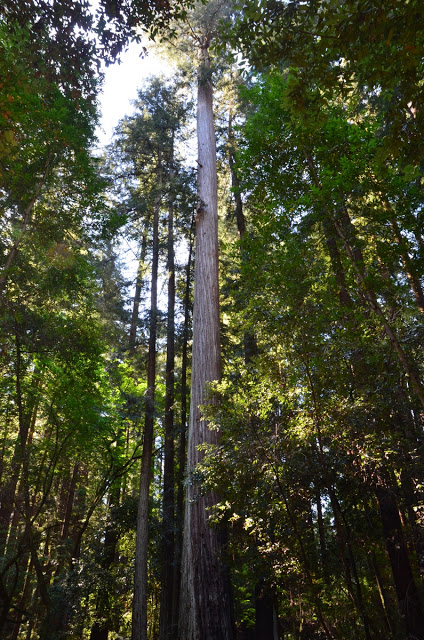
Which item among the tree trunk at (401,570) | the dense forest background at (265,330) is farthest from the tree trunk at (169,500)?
Answer: the tree trunk at (401,570)

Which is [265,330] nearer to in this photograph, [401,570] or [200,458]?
[200,458]

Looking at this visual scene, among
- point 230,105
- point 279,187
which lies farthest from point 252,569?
point 230,105

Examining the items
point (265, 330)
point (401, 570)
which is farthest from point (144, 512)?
point (265, 330)

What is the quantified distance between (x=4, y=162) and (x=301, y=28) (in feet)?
17.2

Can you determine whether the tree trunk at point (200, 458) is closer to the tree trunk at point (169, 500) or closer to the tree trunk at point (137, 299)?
the tree trunk at point (169, 500)

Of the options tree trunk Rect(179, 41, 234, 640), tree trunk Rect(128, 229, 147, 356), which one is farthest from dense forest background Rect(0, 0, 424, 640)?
tree trunk Rect(128, 229, 147, 356)

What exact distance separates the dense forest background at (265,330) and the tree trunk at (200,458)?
0.03 m

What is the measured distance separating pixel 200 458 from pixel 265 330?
8.82 feet

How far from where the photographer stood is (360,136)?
5828 millimetres

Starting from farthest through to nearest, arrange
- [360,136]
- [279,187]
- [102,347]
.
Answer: [102,347] → [279,187] → [360,136]

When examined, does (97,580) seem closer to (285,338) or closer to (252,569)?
(252,569)

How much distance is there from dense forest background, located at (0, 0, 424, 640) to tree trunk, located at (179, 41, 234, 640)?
3cm

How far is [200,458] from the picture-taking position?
21.1 feet

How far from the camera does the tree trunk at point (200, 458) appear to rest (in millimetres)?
5414
